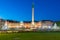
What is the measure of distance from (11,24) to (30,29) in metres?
4.19

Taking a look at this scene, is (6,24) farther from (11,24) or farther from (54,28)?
(54,28)

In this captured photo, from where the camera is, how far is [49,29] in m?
34.8

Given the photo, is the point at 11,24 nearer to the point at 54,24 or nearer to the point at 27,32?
the point at 27,32

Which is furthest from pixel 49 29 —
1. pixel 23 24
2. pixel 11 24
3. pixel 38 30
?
pixel 11 24

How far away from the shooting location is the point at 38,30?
107 feet

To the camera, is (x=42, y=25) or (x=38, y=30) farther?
(x=42, y=25)

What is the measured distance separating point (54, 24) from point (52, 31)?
5.74 ft

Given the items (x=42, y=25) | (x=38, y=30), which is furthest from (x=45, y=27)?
(x=38, y=30)

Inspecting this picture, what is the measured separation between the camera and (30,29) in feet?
106

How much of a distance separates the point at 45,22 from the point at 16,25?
6480 millimetres

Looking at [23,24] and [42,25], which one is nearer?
[23,24]

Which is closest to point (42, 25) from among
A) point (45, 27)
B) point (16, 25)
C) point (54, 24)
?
point (45, 27)

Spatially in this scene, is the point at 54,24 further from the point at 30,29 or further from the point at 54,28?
the point at 30,29

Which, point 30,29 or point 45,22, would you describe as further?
point 45,22
